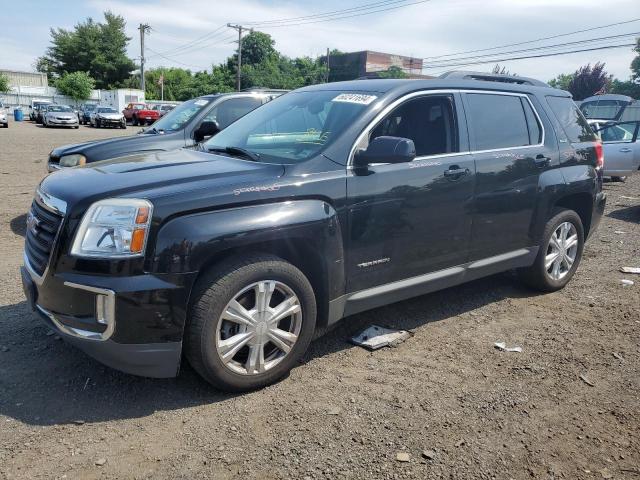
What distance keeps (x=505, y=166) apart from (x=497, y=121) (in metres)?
0.41

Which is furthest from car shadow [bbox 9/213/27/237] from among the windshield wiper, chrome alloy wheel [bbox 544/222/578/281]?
chrome alloy wheel [bbox 544/222/578/281]

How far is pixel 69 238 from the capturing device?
3.02m

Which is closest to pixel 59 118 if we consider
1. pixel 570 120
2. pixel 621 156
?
pixel 621 156

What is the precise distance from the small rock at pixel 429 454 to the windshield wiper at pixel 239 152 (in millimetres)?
2099

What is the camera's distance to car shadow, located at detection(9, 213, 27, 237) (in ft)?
23.0

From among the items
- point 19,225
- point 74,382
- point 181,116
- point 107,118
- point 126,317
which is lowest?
point 74,382

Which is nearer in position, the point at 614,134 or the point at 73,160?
the point at 73,160

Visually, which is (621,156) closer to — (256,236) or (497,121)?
(497,121)

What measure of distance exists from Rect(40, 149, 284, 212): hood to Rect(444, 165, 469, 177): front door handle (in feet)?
4.45

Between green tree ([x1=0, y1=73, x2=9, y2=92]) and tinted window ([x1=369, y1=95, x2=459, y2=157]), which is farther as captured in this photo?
green tree ([x1=0, y1=73, x2=9, y2=92])

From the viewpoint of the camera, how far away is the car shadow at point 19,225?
23.0 feet

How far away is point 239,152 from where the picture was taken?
3973mm

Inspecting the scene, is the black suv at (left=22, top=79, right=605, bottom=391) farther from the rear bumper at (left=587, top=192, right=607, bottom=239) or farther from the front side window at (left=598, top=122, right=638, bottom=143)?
the front side window at (left=598, top=122, right=638, bottom=143)

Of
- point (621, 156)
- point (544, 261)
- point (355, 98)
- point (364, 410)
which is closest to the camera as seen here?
point (364, 410)
